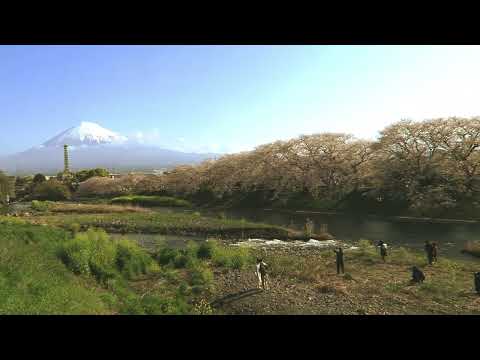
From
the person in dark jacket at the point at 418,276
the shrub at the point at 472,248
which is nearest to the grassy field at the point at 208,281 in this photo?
the person in dark jacket at the point at 418,276

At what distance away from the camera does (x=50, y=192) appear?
138 ft

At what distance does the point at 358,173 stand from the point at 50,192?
37084 mm

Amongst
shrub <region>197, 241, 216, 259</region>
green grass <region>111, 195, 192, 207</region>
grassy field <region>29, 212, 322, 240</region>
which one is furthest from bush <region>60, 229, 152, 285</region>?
green grass <region>111, 195, 192, 207</region>

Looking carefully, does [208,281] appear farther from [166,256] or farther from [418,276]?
[418,276]

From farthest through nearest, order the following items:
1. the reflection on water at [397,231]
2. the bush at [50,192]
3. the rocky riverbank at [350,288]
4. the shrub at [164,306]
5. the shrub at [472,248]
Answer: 1. the bush at [50,192]
2. the reflection on water at [397,231]
3. the shrub at [472,248]
4. the rocky riverbank at [350,288]
5. the shrub at [164,306]

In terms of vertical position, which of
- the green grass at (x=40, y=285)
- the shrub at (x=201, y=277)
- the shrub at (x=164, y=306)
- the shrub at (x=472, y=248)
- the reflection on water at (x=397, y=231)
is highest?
the green grass at (x=40, y=285)

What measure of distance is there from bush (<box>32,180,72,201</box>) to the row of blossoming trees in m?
11.8

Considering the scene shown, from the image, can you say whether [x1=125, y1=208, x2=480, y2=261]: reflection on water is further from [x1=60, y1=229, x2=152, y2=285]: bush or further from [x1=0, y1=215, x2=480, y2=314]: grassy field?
[x1=60, y1=229, x2=152, y2=285]: bush

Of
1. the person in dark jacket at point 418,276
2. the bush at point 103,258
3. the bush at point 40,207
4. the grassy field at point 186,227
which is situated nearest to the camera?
the person in dark jacket at point 418,276

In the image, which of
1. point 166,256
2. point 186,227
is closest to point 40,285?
point 166,256

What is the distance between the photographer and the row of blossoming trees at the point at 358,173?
24453 millimetres

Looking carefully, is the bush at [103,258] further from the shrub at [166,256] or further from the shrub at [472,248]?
the shrub at [472,248]

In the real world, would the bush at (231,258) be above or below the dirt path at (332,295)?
above

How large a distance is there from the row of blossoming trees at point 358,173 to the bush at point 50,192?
11756 mm
